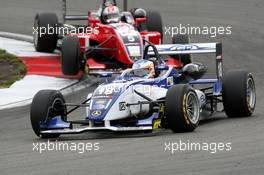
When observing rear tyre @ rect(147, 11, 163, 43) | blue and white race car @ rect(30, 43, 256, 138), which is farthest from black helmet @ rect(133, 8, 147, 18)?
blue and white race car @ rect(30, 43, 256, 138)

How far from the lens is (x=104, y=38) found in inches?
811

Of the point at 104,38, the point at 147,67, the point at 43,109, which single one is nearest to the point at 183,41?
the point at 104,38

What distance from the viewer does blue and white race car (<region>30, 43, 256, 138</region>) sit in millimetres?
13330

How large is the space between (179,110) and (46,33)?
31.9 feet

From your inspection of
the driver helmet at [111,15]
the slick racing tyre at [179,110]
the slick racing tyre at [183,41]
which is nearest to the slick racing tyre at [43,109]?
the slick racing tyre at [179,110]

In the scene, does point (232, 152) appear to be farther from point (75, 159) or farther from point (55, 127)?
point (55, 127)

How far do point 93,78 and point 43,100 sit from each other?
6.03 m

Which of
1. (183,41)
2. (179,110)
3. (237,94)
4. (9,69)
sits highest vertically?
(179,110)

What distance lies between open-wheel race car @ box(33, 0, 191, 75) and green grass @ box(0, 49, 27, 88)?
1.00 metres

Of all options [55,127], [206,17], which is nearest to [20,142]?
[55,127]

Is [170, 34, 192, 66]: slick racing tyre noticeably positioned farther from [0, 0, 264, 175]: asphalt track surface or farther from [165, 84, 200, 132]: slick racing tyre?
[165, 84, 200, 132]: slick racing tyre

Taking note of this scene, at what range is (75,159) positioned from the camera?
1135cm

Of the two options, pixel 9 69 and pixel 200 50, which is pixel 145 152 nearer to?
pixel 200 50

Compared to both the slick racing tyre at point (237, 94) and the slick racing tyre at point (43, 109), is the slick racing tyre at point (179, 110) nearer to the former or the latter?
the slick racing tyre at point (237, 94)
